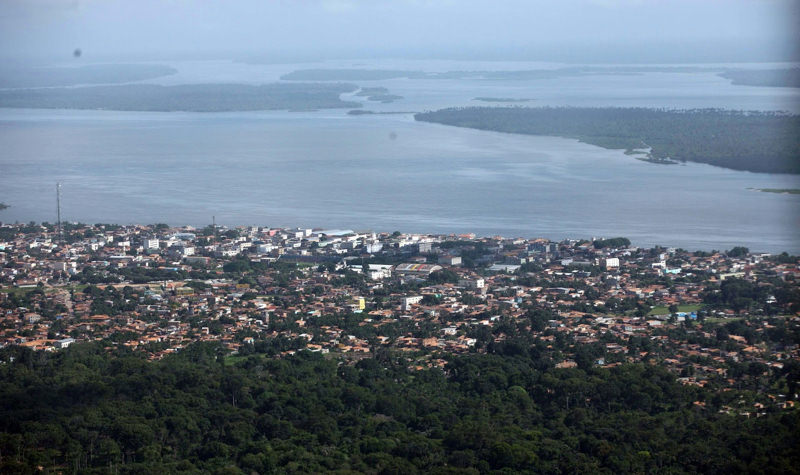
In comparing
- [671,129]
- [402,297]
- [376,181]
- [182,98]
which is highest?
[182,98]

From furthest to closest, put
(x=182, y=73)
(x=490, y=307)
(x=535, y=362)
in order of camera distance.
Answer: (x=182, y=73) < (x=490, y=307) < (x=535, y=362)

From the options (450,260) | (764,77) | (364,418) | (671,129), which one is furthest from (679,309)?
(764,77)

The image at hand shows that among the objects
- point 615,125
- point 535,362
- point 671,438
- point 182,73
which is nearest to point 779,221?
point 535,362

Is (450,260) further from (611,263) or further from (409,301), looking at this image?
(409,301)

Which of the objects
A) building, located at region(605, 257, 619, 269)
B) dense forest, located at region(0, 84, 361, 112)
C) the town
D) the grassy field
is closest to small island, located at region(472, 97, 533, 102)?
dense forest, located at region(0, 84, 361, 112)

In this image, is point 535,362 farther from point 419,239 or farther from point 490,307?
point 419,239

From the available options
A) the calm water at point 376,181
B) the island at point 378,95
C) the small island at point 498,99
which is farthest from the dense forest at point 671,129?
the island at point 378,95
